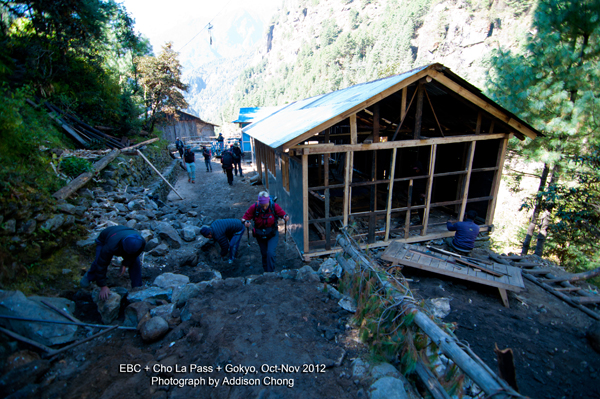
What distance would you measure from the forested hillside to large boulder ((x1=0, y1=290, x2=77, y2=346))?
114 feet

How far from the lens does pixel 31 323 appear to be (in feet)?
9.70

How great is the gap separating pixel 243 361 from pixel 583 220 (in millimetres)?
9787

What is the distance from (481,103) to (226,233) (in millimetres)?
6605

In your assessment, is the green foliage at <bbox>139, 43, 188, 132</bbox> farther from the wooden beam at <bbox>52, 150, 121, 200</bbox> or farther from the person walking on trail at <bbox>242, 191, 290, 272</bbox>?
the person walking on trail at <bbox>242, 191, 290, 272</bbox>

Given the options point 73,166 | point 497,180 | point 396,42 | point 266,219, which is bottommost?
point 266,219

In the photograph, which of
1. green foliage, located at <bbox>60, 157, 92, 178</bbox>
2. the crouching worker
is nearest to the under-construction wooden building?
the crouching worker

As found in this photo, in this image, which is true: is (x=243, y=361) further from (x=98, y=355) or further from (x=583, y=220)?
(x=583, y=220)

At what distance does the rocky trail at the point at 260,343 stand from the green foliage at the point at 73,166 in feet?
6.24

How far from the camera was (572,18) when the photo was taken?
7.97 m

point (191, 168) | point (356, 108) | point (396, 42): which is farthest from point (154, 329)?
point (396, 42)

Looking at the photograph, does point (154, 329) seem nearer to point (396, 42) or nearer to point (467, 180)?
point (467, 180)

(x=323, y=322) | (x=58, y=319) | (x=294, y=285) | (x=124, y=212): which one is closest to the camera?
(x=58, y=319)

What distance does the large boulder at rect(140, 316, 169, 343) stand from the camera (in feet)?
10.5

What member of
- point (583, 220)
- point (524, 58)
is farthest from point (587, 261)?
point (524, 58)
